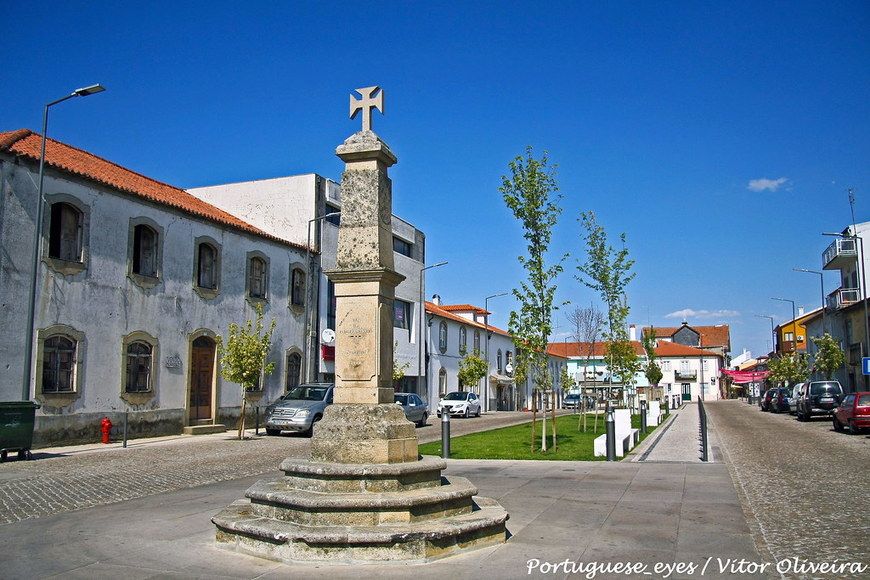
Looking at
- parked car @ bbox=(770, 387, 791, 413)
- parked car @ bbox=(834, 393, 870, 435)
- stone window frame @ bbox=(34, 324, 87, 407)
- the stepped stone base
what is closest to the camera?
the stepped stone base

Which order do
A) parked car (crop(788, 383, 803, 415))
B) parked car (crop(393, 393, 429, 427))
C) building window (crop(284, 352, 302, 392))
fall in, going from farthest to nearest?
parked car (crop(788, 383, 803, 415)), building window (crop(284, 352, 302, 392)), parked car (crop(393, 393, 429, 427))

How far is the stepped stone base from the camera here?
6.28 meters

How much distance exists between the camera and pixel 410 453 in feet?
25.4

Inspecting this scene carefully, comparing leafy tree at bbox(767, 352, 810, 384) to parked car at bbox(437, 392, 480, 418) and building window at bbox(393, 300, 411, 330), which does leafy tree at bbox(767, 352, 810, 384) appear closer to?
parked car at bbox(437, 392, 480, 418)

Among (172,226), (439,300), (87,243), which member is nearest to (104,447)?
(87,243)

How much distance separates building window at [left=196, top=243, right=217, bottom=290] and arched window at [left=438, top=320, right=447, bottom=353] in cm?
2062

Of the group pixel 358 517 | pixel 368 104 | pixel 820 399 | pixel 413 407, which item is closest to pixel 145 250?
pixel 413 407

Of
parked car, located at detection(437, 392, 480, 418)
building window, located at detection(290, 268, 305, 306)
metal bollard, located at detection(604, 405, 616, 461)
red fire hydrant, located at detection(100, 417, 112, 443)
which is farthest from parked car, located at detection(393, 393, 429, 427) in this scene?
metal bollard, located at detection(604, 405, 616, 461)

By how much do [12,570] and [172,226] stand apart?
18.8 metres

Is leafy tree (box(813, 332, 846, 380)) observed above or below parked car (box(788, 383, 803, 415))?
above

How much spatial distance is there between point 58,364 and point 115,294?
9.01ft

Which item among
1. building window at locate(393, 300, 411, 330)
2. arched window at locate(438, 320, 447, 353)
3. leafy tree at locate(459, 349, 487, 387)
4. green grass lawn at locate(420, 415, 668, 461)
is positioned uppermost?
building window at locate(393, 300, 411, 330)

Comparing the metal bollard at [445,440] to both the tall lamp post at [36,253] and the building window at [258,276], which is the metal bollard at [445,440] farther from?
the building window at [258,276]

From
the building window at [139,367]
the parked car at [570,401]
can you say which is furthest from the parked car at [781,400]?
the building window at [139,367]
